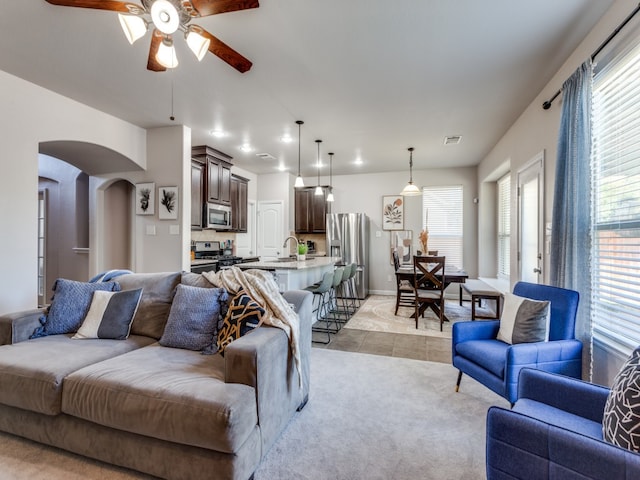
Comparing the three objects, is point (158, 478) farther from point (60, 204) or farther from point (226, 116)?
point (60, 204)

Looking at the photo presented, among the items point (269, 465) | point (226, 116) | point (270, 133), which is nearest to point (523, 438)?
point (269, 465)

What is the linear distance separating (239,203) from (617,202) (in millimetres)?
5436

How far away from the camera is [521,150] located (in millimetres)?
3707

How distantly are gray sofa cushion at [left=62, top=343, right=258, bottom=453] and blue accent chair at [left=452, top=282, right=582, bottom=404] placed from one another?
1.55m

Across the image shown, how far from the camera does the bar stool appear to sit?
385 cm

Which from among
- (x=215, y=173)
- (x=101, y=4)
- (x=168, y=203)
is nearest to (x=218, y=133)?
(x=215, y=173)

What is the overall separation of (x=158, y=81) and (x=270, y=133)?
167 centimetres

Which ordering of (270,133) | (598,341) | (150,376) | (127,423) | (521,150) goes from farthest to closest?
(270,133), (521,150), (598,341), (150,376), (127,423)

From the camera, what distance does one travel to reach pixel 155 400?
1.48m

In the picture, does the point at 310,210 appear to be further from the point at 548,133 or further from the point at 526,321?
the point at 526,321

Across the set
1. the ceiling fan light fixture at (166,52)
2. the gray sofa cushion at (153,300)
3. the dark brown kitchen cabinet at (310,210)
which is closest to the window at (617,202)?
the ceiling fan light fixture at (166,52)

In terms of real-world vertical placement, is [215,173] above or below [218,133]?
below

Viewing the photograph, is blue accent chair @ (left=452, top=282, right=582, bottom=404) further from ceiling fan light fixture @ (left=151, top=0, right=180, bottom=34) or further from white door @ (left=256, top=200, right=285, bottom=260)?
white door @ (left=256, top=200, right=285, bottom=260)

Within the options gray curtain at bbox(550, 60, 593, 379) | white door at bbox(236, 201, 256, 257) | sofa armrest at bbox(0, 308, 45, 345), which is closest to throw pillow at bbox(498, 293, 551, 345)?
gray curtain at bbox(550, 60, 593, 379)
